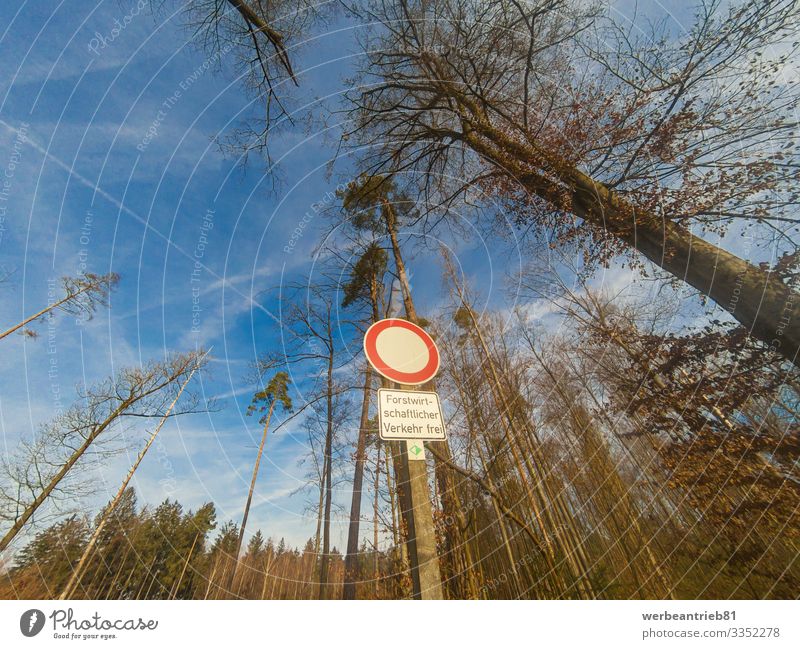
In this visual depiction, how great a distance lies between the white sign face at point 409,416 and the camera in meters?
1.56

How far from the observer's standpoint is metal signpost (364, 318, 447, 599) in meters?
1.46

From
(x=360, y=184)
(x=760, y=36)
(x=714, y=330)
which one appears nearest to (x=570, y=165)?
(x=760, y=36)

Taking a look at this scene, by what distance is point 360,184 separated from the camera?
6047mm

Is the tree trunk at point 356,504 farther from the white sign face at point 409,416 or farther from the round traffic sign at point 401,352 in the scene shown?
the white sign face at point 409,416

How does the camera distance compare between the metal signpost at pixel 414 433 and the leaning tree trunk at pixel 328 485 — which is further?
the leaning tree trunk at pixel 328 485

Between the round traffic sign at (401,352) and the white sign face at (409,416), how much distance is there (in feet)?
0.75

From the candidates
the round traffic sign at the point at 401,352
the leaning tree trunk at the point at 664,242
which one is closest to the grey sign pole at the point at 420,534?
the round traffic sign at the point at 401,352
